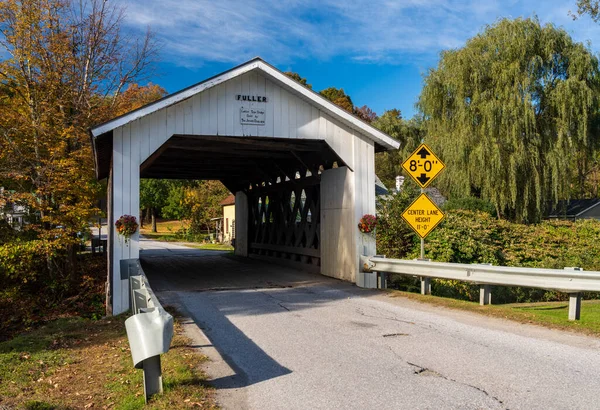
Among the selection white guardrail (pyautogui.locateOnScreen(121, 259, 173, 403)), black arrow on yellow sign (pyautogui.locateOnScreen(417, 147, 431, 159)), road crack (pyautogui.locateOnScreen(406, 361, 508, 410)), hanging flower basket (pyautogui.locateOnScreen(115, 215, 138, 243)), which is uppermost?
black arrow on yellow sign (pyautogui.locateOnScreen(417, 147, 431, 159))

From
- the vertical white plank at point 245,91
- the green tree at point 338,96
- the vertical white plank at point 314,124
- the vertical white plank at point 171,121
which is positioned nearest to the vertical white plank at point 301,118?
the vertical white plank at point 314,124

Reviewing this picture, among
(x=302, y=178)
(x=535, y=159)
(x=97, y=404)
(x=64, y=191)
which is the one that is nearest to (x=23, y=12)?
(x=64, y=191)

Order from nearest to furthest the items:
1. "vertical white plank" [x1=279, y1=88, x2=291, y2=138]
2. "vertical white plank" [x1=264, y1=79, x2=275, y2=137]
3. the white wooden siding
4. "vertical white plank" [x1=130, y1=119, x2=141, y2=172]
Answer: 1. the white wooden siding
2. "vertical white plank" [x1=130, y1=119, x2=141, y2=172]
3. "vertical white plank" [x1=264, y1=79, x2=275, y2=137]
4. "vertical white plank" [x1=279, y1=88, x2=291, y2=138]

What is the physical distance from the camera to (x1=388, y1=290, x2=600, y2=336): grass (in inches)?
268

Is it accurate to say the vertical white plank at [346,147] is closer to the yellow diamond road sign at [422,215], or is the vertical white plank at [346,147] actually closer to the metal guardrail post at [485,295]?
the yellow diamond road sign at [422,215]

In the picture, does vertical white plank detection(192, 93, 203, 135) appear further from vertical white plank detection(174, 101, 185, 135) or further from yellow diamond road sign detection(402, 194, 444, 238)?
yellow diamond road sign detection(402, 194, 444, 238)

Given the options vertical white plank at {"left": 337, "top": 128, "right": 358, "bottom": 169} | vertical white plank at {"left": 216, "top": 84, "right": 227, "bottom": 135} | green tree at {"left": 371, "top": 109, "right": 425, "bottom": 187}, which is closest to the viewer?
vertical white plank at {"left": 216, "top": 84, "right": 227, "bottom": 135}

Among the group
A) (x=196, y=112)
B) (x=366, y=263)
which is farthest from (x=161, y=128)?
(x=366, y=263)

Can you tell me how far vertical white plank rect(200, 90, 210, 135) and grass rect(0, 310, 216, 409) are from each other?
14.9 feet

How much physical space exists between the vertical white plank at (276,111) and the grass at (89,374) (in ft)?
17.0

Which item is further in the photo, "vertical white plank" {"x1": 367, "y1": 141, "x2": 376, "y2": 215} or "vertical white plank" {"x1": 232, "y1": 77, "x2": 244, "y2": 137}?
"vertical white plank" {"x1": 367, "y1": 141, "x2": 376, "y2": 215}

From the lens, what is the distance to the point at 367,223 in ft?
37.0

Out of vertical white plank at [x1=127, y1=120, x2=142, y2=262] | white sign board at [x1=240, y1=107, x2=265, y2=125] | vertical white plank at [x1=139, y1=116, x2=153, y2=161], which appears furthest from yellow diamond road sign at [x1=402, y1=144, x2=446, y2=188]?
vertical white plank at [x1=127, y1=120, x2=142, y2=262]

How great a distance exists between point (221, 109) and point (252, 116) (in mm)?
673
